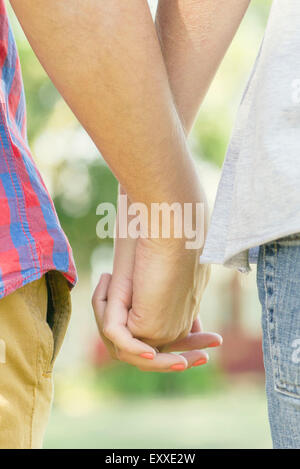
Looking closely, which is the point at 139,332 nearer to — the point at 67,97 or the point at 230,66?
the point at 67,97

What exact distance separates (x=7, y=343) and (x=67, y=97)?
1.21 ft

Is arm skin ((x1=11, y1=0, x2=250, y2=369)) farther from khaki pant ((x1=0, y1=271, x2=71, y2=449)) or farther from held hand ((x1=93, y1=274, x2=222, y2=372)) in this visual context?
khaki pant ((x1=0, y1=271, x2=71, y2=449))

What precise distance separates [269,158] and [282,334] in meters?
0.21

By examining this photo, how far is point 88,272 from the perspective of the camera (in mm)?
9602

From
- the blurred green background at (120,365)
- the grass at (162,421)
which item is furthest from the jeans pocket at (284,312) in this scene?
the grass at (162,421)

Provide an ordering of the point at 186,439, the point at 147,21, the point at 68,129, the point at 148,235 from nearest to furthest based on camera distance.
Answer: the point at 147,21 < the point at 148,235 < the point at 186,439 < the point at 68,129

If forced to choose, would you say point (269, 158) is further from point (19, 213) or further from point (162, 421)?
point (162, 421)

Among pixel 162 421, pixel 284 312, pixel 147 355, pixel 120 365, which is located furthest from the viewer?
pixel 120 365

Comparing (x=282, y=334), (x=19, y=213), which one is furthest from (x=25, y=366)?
(x=282, y=334)

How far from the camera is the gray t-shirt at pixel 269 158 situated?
2.64 feet

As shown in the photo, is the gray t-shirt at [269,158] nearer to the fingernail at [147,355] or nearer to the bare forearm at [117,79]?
the bare forearm at [117,79]

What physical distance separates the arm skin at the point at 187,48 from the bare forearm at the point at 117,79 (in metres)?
0.19

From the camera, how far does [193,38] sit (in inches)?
49.1
